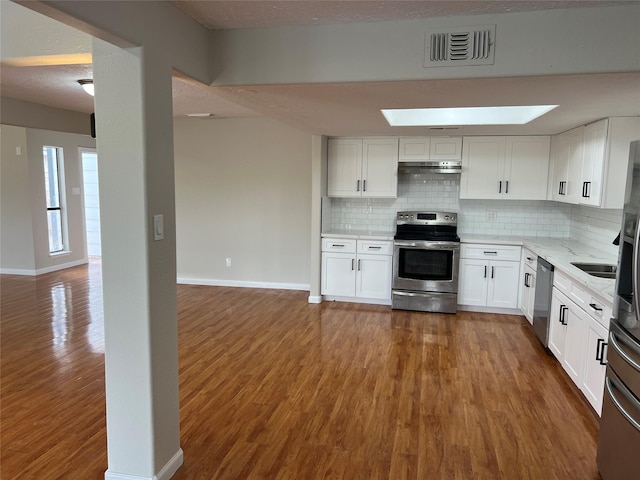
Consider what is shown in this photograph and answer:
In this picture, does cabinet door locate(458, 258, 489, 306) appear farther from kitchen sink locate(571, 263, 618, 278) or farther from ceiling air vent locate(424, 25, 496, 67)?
ceiling air vent locate(424, 25, 496, 67)

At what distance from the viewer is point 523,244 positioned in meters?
5.04

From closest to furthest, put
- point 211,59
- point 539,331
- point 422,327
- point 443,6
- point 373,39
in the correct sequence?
point 443,6, point 373,39, point 211,59, point 539,331, point 422,327

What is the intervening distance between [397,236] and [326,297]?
122 centimetres

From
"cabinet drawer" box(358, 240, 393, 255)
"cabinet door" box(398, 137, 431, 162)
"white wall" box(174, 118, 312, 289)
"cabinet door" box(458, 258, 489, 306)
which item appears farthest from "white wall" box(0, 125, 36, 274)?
"cabinet door" box(458, 258, 489, 306)

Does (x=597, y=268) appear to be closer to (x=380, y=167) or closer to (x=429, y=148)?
(x=429, y=148)

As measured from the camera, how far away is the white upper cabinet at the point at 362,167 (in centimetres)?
557

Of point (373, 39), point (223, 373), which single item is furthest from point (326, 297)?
point (373, 39)

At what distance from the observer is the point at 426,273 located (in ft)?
17.5

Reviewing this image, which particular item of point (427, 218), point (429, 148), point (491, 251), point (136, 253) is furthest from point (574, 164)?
point (136, 253)

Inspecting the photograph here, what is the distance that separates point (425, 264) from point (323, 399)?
2.60 m

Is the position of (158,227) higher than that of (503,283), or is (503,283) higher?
(158,227)

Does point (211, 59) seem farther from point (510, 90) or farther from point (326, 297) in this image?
point (326, 297)

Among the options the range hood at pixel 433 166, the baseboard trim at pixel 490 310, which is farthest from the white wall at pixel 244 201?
the baseboard trim at pixel 490 310

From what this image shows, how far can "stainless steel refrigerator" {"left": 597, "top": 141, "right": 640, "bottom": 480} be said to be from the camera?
77.3 inches
